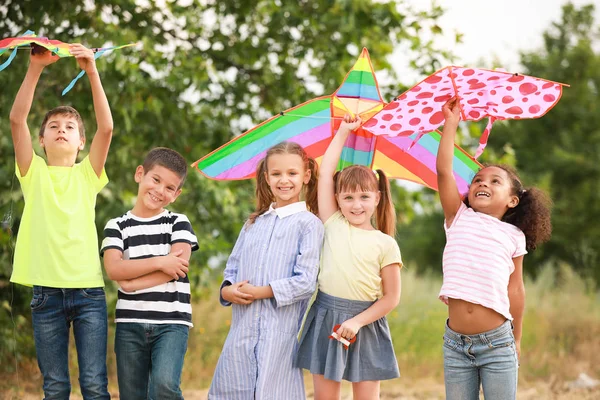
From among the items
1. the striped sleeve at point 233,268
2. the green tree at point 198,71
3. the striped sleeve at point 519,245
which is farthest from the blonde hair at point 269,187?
the green tree at point 198,71

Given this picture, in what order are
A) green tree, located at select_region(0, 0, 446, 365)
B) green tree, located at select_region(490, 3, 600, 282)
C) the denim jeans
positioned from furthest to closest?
green tree, located at select_region(490, 3, 600, 282)
green tree, located at select_region(0, 0, 446, 365)
the denim jeans

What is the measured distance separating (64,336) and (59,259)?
382 millimetres

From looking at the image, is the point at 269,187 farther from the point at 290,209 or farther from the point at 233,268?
the point at 233,268

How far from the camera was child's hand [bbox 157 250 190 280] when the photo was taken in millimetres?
3725

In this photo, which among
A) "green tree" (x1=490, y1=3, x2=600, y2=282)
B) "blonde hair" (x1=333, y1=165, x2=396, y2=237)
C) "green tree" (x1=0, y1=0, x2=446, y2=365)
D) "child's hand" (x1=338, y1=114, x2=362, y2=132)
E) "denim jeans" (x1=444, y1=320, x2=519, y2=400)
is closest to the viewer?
"denim jeans" (x1=444, y1=320, x2=519, y2=400)

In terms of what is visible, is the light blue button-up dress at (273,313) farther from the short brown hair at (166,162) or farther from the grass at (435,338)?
the grass at (435,338)

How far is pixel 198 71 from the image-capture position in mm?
7078

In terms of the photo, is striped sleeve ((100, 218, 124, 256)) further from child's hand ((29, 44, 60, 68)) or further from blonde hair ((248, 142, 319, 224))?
child's hand ((29, 44, 60, 68))

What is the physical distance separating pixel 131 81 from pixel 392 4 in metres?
2.50

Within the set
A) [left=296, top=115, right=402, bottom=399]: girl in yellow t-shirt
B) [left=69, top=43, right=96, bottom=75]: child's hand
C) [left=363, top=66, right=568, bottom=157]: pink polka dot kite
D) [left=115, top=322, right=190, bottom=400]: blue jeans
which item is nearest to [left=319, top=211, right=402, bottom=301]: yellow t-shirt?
[left=296, top=115, right=402, bottom=399]: girl in yellow t-shirt

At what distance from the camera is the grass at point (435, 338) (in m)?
7.18

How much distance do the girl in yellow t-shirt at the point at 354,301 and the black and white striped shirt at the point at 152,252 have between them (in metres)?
0.66

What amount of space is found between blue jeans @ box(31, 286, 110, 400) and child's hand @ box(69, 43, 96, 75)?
42.8 inches

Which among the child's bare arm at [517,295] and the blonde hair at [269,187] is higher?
the blonde hair at [269,187]
